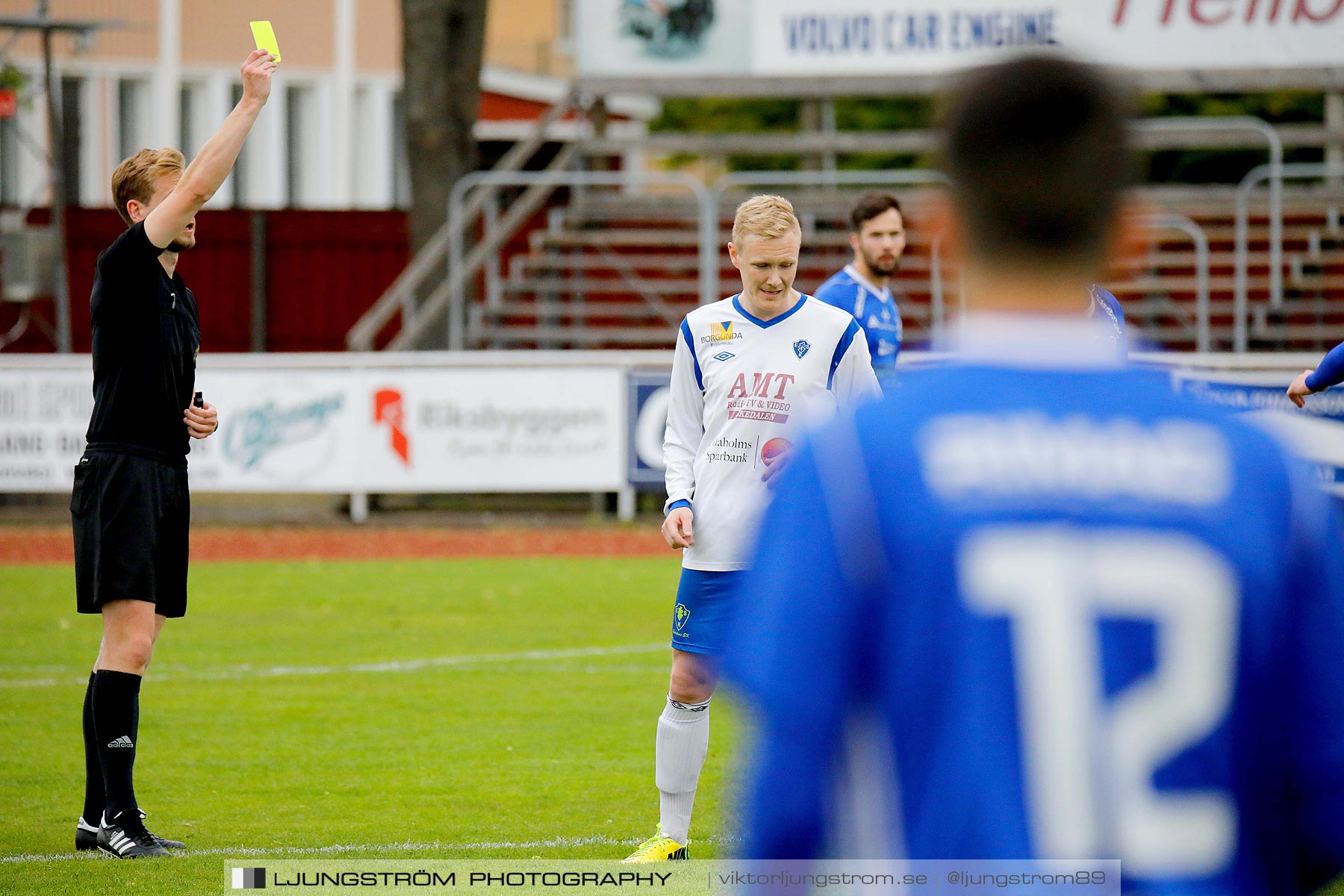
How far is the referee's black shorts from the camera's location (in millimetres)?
5922

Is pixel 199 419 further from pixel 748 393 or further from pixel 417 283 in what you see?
pixel 417 283

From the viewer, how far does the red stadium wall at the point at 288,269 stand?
26.8m

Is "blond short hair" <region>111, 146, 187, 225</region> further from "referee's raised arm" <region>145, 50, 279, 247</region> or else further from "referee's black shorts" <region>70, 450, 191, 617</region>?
"referee's black shorts" <region>70, 450, 191, 617</region>

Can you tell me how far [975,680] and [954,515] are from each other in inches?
6.8

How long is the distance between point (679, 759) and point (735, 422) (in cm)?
112

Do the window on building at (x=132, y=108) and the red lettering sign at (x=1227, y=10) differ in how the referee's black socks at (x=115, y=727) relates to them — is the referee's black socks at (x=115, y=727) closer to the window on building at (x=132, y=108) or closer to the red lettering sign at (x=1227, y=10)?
the red lettering sign at (x=1227, y=10)

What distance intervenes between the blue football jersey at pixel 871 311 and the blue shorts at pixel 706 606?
6.64ft

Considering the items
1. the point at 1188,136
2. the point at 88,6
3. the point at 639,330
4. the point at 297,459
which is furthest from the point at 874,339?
the point at 88,6

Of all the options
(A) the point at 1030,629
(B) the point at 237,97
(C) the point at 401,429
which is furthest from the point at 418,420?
(A) the point at 1030,629

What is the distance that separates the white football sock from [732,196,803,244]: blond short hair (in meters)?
1.55

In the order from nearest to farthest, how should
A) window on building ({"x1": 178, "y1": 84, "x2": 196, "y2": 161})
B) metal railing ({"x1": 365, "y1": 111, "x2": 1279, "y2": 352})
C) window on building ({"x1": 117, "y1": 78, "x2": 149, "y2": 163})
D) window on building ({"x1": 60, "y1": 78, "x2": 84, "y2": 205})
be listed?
metal railing ({"x1": 365, "y1": 111, "x2": 1279, "y2": 352})
window on building ({"x1": 60, "y1": 78, "x2": 84, "y2": 205})
window on building ({"x1": 117, "y1": 78, "x2": 149, "y2": 163})
window on building ({"x1": 178, "y1": 84, "x2": 196, "y2": 161})

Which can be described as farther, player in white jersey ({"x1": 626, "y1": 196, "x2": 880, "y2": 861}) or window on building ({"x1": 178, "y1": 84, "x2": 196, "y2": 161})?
window on building ({"x1": 178, "y1": 84, "x2": 196, "y2": 161})

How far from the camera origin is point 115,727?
19.7 ft

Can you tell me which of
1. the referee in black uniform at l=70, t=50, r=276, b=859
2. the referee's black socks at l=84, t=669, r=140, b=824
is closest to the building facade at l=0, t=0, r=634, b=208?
the referee in black uniform at l=70, t=50, r=276, b=859
